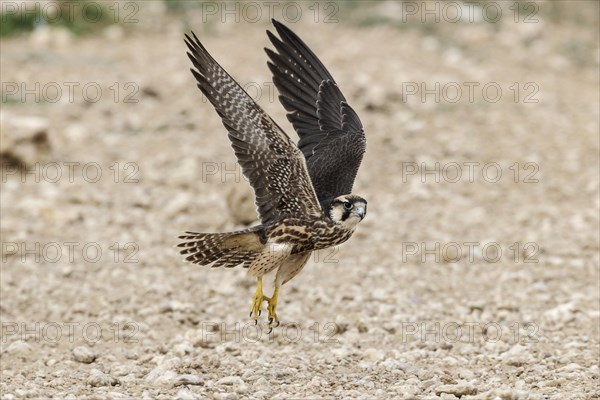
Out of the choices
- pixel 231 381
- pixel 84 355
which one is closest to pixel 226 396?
pixel 231 381

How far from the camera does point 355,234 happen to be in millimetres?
9742

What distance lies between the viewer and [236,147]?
6.21 m

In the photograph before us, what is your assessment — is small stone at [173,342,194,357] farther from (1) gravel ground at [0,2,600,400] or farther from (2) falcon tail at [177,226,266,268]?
(2) falcon tail at [177,226,266,268]

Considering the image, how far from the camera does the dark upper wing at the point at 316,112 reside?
7.25 metres

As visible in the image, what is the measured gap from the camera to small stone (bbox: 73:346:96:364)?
21.4 feet

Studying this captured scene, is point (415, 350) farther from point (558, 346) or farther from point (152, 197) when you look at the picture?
point (152, 197)

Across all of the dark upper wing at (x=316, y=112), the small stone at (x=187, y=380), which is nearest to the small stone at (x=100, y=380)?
the small stone at (x=187, y=380)

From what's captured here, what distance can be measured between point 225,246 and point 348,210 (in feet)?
2.78

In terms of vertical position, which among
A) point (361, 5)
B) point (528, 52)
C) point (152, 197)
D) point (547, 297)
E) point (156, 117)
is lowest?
point (547, 297)

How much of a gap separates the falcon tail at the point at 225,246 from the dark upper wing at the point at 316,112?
91cm

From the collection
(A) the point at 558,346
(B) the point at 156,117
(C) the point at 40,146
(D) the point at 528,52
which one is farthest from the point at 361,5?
(A) the point at 558,346

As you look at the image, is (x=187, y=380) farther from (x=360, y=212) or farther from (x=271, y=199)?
(x=360, y=212)

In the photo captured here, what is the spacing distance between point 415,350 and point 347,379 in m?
0.91

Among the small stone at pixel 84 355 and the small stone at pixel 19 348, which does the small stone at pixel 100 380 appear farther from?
the small stone at pixel 19 348
